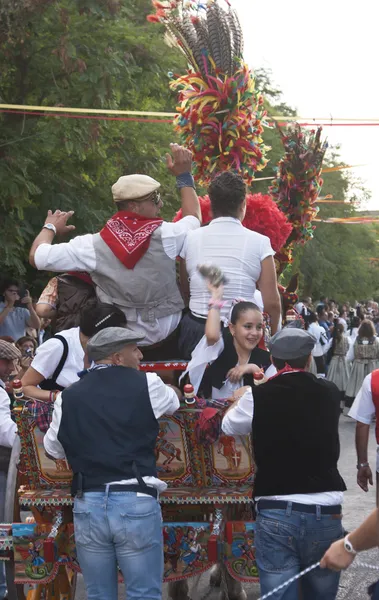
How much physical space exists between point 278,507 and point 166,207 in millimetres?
13249

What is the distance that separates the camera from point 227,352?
222 inches

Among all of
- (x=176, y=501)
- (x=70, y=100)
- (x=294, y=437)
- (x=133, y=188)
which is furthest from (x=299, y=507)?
(x=70, y=100)

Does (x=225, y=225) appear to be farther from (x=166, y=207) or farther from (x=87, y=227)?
(x=166, y=207)

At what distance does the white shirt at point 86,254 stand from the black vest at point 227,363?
1.46 feet

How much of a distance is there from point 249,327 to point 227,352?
251mm

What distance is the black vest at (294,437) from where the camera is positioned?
4.45 metres

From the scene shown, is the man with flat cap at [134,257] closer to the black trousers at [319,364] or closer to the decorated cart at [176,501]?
the decorated cart at [176,501]

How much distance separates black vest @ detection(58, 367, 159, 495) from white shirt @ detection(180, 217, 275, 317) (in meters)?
1.29

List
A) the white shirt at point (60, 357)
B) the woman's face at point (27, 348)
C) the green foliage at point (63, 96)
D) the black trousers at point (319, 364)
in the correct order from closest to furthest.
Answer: the white shirt at point (60, 357)
the woman's face at point (27, 348)
the green foliage at point (63, 96)
the black trousers at point (319, 364)

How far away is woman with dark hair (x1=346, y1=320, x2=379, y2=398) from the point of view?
17766 millimetres

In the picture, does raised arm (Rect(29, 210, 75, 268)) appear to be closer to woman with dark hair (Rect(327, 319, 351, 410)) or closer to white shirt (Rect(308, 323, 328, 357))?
white shirt (Rect(308, 323, 328, 357))

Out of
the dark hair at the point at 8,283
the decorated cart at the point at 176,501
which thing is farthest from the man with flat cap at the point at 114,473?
the dark hair at the point at 8,283

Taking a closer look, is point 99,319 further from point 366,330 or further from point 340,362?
point 340,362

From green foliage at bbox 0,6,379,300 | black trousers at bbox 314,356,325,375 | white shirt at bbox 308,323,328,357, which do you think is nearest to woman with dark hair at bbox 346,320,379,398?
white shirt at bbox 308,323,328,357
